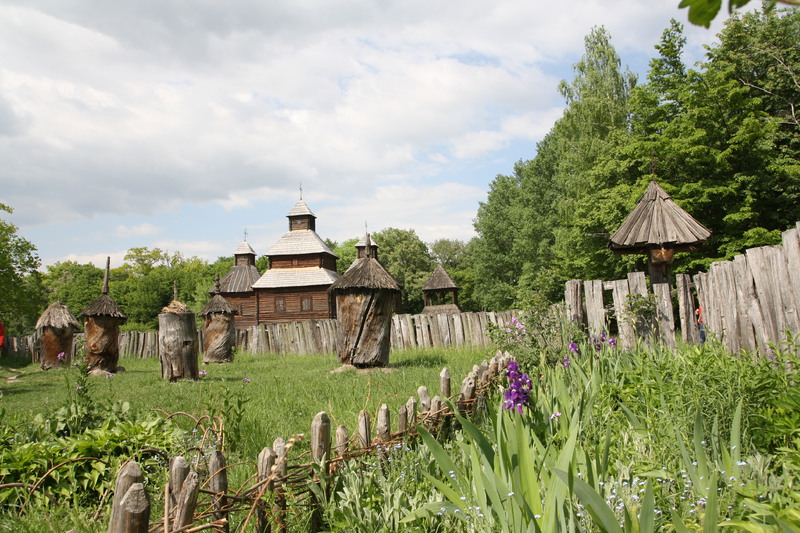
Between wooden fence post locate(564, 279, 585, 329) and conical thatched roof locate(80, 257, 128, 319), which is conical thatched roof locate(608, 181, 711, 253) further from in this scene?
conical thatched roof locate(80, 257, 128, 319)

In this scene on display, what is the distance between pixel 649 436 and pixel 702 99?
20441 millimetres

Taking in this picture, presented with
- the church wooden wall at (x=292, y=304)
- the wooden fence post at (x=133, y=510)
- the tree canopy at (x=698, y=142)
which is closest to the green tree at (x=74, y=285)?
the church wooden wall at (x=292, y=304)

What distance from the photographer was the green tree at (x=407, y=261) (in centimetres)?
5347

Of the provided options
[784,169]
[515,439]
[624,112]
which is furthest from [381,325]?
[624,112]

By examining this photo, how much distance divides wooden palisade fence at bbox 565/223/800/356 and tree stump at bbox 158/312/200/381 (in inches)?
279

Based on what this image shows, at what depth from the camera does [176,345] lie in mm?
10438

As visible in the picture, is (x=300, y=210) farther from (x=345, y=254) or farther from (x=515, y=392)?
(x=515, y=392)

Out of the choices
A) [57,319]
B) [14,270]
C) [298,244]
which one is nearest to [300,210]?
[298,244]

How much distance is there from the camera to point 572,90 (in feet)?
92.3

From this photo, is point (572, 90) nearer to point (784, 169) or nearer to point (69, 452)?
point (784, 169)

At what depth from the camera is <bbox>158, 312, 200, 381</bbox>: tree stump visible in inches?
411

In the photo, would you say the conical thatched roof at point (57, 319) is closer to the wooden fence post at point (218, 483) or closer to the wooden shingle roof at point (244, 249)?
the wooden fence post at point (218, 483)

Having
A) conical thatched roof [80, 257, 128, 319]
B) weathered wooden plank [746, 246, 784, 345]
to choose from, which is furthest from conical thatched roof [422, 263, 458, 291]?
weathered wooden plank [746, 246, 784, 345]

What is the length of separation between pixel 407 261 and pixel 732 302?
49346 millimetres
